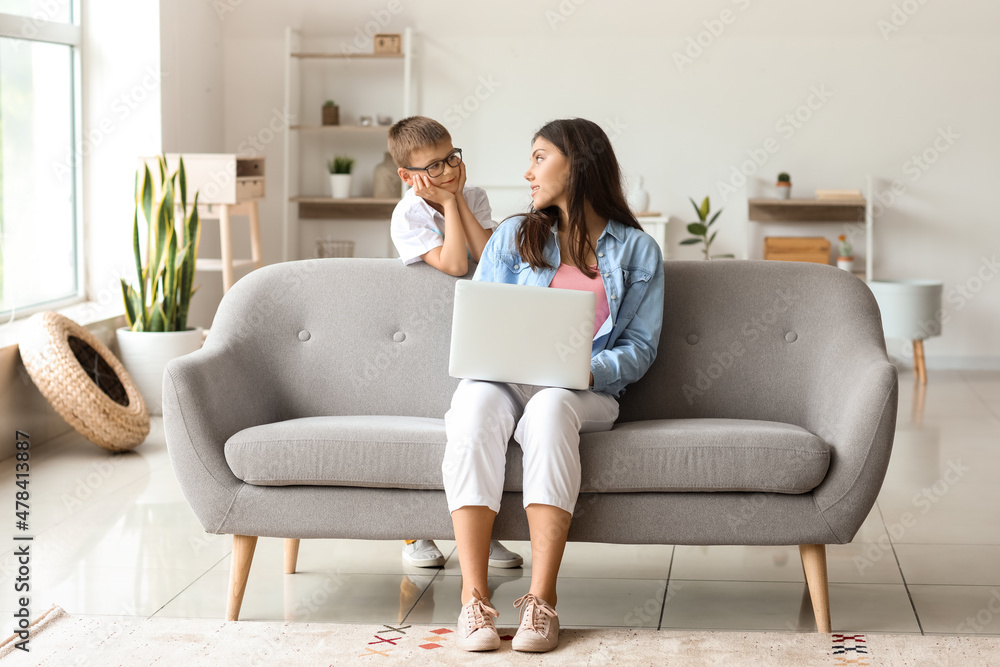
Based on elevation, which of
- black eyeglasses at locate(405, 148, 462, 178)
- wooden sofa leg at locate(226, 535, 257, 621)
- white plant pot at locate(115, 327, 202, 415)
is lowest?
wooden sofa leg at locate(226, 535, 257, 621)

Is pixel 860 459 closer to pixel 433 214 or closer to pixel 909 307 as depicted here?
pixel 433 214

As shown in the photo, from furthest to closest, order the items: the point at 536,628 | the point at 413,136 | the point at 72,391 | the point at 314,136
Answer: the point at 314,136
the point at 72,391
the point at 413,136
the point at 536,628

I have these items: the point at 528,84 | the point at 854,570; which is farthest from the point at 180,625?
the point at 528,84

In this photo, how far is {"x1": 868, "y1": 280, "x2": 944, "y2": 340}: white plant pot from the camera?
4898 mm

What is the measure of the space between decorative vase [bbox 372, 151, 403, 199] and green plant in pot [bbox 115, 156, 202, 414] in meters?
1.45

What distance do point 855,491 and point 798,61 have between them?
3.86 metres

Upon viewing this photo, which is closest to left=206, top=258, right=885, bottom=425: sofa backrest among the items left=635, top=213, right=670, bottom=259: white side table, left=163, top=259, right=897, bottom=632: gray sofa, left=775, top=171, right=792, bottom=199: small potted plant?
left=163, top=259, right=897, bottom=632: gray sofa

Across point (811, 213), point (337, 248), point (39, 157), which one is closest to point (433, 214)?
point (39, 157)

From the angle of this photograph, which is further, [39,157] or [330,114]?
[330,114]

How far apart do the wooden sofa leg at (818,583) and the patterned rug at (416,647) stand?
0.17 ft

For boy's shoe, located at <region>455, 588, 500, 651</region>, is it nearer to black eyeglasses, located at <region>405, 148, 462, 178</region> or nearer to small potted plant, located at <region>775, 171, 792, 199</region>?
black eyeglasses, located at <region>405, 148, 462, 178</region>

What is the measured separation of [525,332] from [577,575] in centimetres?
71

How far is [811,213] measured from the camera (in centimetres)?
543

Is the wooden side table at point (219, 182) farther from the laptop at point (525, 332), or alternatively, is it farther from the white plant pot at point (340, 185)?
the laptop at point (525, 332)
